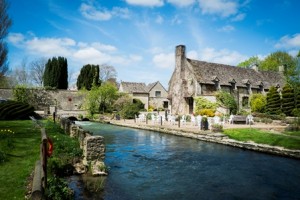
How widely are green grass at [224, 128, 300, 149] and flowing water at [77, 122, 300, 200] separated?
57.9 inches

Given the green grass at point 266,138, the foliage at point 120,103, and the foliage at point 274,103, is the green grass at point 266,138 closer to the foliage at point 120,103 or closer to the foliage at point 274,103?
the foliage at point 274,103

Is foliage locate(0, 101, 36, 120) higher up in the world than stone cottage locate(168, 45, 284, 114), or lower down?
lower down

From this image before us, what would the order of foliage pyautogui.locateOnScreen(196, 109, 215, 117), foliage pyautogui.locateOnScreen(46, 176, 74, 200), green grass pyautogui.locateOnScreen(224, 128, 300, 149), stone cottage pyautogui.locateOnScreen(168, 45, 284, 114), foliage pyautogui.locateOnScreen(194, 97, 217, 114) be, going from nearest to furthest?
foliage pyautogui.locateOnScreen(46, 176, 74, 200) < green grass pyautogui.locateOnScreen(224, 128, 300, 149) < foliage pyautogui.locateOnScreen(196, 109, 215, 117) < foliage pyautogui.locateOnScreen(194, 97, 217, 114) < stone cottage pyautogui.locateOnScreen(168, 45, 284, 114)

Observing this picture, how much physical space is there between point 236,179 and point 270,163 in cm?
383

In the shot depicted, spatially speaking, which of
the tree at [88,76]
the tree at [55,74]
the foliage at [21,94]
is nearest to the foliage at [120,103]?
the foliage at [21,94]

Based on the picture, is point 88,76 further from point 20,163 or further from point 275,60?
point 20,163

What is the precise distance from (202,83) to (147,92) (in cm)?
2268

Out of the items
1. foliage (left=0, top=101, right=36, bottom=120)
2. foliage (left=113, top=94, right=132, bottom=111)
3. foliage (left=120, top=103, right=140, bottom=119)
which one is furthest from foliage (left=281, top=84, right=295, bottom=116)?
foliage (left=0, top=101, right=36, bottom=120)

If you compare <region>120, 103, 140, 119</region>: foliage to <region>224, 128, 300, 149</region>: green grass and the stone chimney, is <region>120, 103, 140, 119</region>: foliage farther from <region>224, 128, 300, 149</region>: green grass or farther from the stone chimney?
<region>224, 128, 300, 149</region>: green grass

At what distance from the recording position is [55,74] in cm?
5900

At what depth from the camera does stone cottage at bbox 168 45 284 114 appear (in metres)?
41.4

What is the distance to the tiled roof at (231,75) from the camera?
4259 cm

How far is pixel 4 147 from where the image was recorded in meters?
12.1

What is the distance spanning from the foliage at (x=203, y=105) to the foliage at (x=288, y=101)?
8.93m
